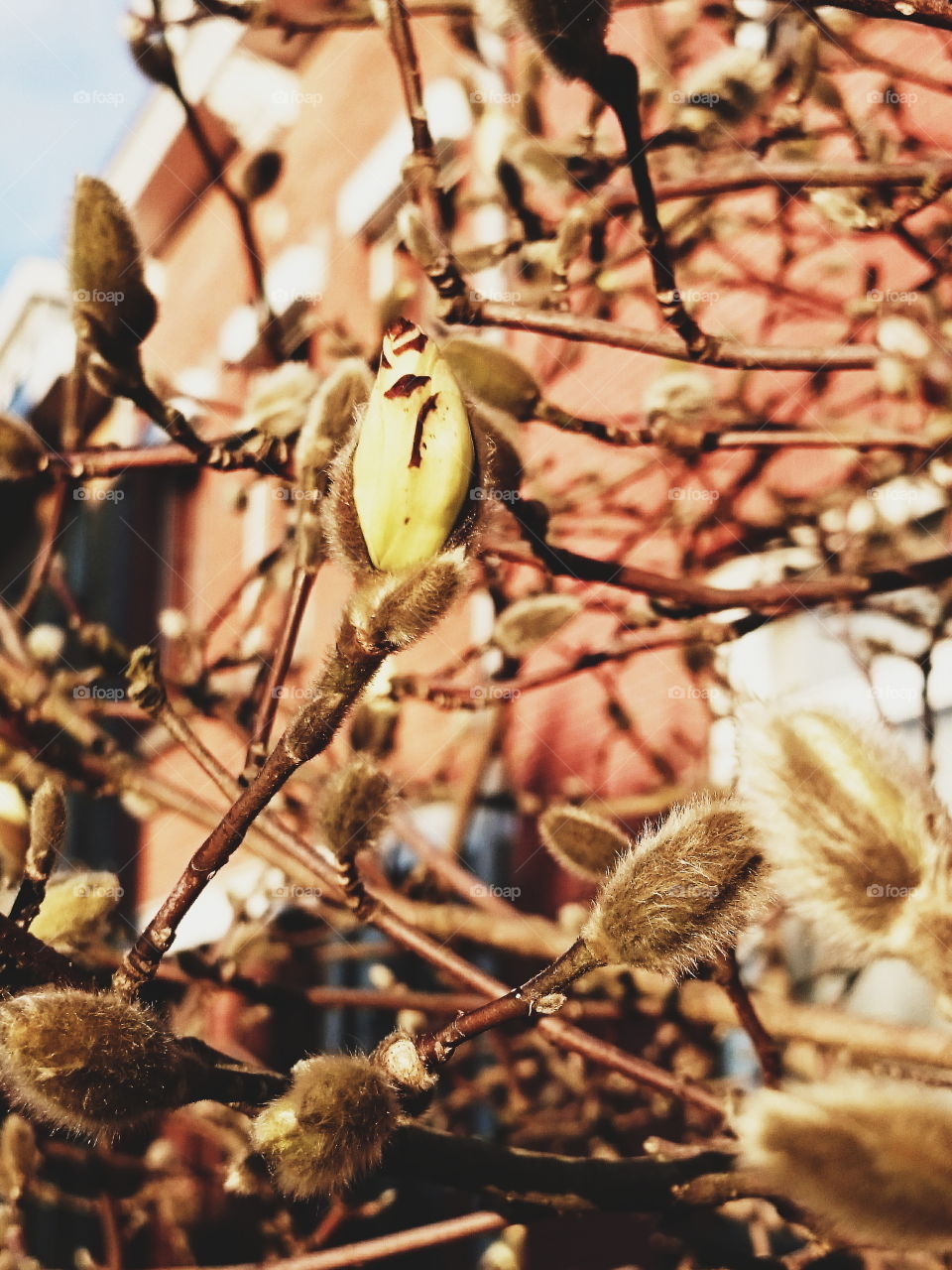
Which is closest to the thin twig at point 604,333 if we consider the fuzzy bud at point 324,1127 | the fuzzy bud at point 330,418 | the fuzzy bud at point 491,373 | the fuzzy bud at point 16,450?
the fuzzy bud at point 491,373

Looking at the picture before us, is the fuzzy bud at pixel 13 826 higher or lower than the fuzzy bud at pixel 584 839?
lower

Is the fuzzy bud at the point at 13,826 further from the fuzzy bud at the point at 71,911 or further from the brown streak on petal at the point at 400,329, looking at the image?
the brown streak on petal at the point at 400,329

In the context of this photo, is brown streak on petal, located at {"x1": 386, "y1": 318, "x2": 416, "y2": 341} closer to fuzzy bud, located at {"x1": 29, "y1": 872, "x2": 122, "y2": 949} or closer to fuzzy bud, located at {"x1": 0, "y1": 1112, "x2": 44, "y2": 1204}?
fuzzy bud, located at {"x1": 29, "y1": 872, "x2": 122, "y2": 949}

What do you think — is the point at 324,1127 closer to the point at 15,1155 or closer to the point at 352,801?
the point at 352,801

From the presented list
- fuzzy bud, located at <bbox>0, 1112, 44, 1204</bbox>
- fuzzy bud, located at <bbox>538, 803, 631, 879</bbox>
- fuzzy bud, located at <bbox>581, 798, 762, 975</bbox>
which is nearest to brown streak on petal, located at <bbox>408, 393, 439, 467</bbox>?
fuzzy bud, located at <bbox>581, 798, 762, 975</bbox>

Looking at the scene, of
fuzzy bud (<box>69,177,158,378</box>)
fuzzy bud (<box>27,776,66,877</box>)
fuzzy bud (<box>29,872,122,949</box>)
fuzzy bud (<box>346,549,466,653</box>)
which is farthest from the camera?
fuzzy bud (<box>69,177,158,378</box>)

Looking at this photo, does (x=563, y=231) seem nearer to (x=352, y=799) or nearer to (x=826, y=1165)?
(x=352, y=799)

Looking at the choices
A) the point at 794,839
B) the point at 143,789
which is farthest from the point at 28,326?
the point at 794,839
